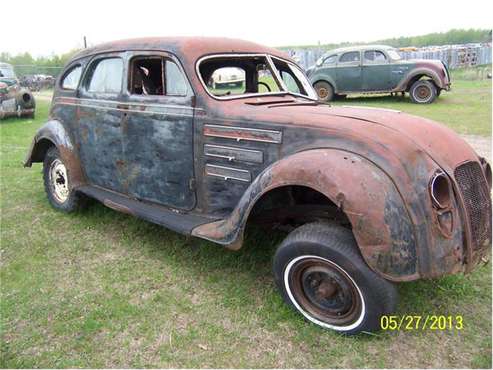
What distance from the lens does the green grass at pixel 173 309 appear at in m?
2.84

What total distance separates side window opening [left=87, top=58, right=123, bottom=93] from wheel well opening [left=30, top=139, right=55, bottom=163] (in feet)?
3.60

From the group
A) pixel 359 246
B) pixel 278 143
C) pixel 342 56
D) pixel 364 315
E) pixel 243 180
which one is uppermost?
pixel 342 56

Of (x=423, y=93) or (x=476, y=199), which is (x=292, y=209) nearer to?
(x=476, y=199)

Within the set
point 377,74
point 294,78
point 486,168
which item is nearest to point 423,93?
point 377,74

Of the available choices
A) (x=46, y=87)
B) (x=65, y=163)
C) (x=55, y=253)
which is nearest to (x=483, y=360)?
(x=55, y=253)

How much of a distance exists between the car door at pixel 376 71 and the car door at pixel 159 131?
11735mm

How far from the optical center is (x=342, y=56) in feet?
49.3

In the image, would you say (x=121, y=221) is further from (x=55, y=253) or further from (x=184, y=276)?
(x=184, y=276)

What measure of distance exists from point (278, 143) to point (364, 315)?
1.26 meters

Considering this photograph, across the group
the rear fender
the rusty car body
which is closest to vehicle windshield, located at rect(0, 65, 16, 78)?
the rusty car body

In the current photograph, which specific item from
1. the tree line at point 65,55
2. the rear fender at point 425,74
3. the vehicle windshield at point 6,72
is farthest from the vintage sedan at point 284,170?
the tree line at point 65,55

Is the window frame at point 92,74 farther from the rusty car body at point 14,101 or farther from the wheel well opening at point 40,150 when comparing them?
the rusty car body at point 14,101

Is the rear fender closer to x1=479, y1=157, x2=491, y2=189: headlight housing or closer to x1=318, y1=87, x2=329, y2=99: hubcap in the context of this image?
x1=318, y1=87, x2=329, y2=99: hubcap

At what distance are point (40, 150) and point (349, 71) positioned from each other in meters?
11.6
